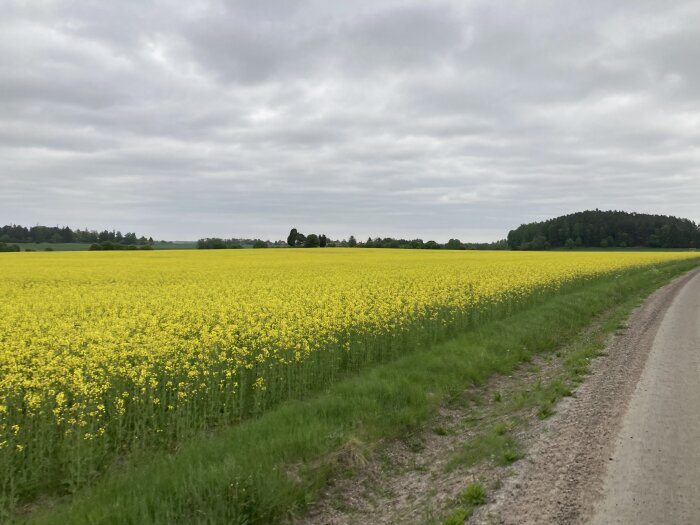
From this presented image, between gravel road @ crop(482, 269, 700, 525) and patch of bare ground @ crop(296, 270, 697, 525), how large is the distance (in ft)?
0.07

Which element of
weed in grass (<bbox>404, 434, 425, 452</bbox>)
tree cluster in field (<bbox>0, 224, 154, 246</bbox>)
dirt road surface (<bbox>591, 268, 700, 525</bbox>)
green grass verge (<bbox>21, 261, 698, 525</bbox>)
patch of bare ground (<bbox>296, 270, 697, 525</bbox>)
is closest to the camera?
dirt road surface (<bbox>591, 268, 700, 525</bbox>)

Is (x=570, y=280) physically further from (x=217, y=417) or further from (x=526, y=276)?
(x=217, y=417)

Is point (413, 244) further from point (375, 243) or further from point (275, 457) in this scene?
point (275, 457)

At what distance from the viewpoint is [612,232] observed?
119375mm

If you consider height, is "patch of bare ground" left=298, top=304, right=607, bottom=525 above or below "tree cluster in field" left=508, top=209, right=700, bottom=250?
below

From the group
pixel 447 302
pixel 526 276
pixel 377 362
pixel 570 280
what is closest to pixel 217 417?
pixel 377 362

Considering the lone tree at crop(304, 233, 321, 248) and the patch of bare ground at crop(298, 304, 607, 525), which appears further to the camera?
the lone tree at crop(304, 233, 321, 248)

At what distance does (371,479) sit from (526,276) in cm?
1991

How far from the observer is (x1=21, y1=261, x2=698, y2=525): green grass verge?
455 centimetres

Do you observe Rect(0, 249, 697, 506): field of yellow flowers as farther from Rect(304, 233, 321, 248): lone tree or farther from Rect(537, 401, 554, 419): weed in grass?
Rect(304, 233, 321, 248): lone tree

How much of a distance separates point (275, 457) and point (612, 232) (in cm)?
13163

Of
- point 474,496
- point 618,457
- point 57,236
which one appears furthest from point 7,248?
point 618,457

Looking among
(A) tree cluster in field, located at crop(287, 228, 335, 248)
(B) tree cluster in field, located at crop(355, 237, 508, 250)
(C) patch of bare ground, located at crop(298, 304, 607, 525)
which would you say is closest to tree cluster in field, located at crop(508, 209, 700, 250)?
(B) tree cluster in field, located at crop(355, 237, 508, 250)

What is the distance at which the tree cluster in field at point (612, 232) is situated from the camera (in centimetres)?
11681
